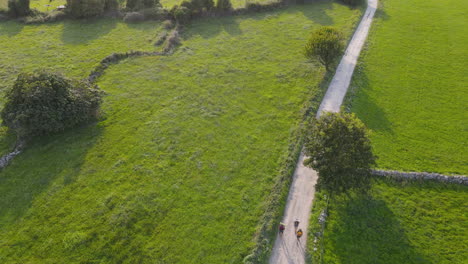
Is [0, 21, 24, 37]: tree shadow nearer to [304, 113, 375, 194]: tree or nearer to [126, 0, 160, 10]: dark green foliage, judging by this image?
[126, 0, 160, 10]: dark green foliage

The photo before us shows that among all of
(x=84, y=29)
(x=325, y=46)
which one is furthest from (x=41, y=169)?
(x=325, y=46)

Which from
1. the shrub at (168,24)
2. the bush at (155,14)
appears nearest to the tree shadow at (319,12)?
the shrub at (168,24)

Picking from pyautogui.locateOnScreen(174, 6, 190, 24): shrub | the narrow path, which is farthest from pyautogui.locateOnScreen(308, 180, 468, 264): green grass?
pyautogui.locateOnScreen(174, 6, 190, 24): shrub

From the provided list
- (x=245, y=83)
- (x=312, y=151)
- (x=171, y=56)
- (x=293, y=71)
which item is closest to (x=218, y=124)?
(x=245, y=83)

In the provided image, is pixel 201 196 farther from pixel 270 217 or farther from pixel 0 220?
pixel 0 220

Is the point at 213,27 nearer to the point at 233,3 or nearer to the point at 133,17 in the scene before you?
the point at 233,3
